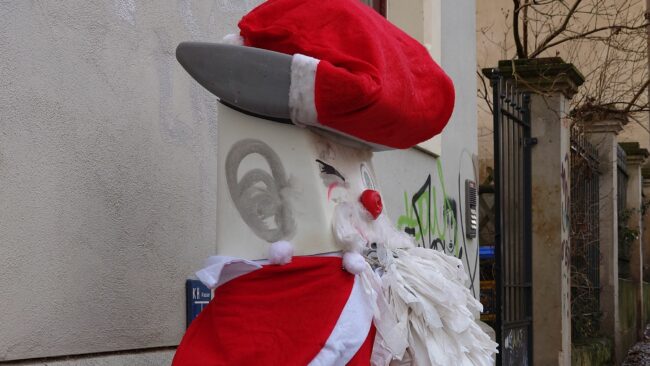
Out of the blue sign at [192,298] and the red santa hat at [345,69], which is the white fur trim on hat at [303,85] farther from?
the blue sign at [192,298]

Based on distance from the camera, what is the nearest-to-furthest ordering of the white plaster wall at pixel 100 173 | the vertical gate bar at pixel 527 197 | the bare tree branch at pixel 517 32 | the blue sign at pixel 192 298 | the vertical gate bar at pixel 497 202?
the white plaster wall at pixel 100 173
the blue sign at pixel 192 298
the vertical gate bar at pixel 497 202
the vertical gate bar at pixel 527 197
the bare tree branch at pixel 517 32

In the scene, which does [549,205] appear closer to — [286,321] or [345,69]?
[345,69]

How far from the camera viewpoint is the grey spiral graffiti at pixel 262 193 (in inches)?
96.3

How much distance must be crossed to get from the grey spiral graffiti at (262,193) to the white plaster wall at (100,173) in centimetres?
57

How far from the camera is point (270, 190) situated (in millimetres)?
2469

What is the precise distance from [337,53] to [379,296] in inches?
25.8

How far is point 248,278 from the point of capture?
2.37 meters

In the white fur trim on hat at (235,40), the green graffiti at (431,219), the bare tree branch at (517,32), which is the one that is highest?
the bare tree branch at (517,32)

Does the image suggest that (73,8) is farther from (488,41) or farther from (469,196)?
(488,41)

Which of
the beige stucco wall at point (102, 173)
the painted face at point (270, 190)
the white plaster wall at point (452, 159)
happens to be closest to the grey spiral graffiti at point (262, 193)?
the painted face at point (270, 190)

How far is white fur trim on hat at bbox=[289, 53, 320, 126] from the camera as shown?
2381 mm

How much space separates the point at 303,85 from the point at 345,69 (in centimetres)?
12

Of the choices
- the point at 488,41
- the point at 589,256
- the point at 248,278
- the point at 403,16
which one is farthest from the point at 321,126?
the point at 488,41

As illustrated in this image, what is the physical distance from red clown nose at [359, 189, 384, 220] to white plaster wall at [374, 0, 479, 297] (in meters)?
2.51
